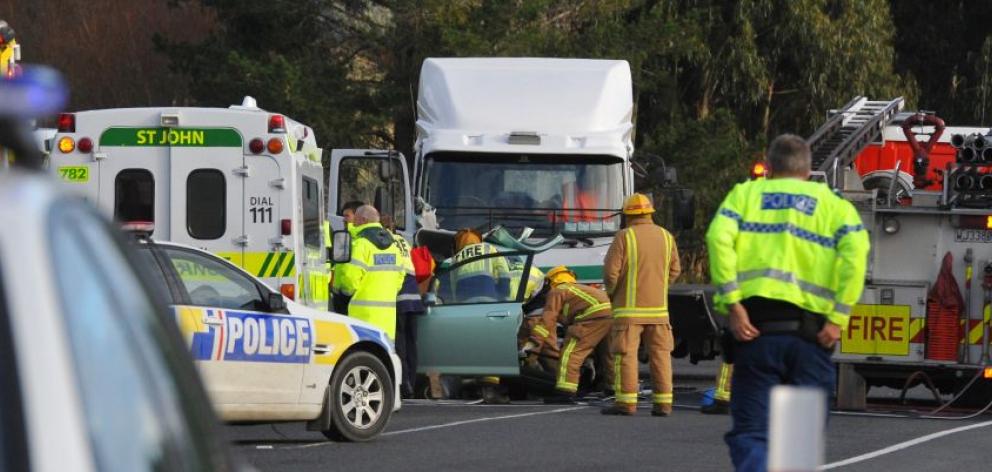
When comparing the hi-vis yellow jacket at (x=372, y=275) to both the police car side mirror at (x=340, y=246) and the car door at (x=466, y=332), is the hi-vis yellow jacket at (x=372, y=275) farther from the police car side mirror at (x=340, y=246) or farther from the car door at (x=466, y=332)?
the car door at (x=466, y=332)

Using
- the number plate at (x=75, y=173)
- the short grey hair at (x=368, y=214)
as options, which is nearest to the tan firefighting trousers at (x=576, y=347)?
the short grey hair at (x=368, y=214)

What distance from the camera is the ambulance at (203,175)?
14930 millimetres

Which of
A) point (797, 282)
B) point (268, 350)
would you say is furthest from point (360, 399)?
point (797, 282)

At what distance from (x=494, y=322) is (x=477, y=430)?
2.60 meters

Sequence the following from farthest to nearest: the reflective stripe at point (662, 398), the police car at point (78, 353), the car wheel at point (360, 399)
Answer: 1. the reflective stripe at point (662, 398)
2. the car wheel at point (360, 399)
3. the police car at point (78, 353)

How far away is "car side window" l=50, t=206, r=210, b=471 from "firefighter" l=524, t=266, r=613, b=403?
13160 mm

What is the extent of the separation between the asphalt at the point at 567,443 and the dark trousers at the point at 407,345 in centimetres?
59

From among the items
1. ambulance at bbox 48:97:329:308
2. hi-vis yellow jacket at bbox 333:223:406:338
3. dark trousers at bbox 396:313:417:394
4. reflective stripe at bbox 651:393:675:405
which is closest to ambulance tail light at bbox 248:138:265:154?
ambulance at bbox 48:97:329:308

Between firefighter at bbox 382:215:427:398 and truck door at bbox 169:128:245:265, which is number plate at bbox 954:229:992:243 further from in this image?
truck door at bbox 169:128:245:265

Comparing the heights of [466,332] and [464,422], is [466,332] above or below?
above

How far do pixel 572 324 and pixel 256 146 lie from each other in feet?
10.4

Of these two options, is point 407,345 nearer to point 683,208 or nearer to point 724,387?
point 724,387

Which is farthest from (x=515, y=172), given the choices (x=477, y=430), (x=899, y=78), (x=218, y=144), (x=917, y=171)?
(x=899, y=78)

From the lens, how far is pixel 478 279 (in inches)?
650
